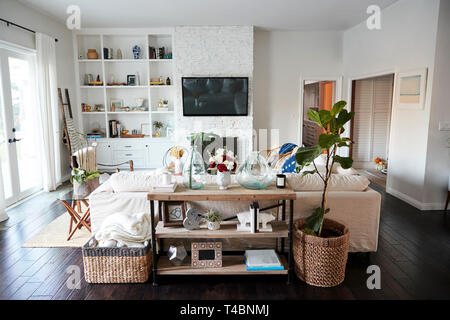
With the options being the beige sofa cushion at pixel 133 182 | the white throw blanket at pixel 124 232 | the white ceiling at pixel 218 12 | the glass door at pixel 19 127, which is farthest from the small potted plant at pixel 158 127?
the white throw blanket at pixel 124 232

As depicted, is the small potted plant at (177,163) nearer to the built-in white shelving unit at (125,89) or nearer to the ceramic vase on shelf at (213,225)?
the ceramic vase on shelf at (213,225)

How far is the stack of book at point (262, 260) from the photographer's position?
266 centimetres

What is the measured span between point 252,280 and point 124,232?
110 cm

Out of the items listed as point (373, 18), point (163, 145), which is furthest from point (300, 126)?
point (163, 145)

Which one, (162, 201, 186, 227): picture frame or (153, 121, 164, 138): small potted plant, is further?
(153, 121, 164, 138): small potted plant

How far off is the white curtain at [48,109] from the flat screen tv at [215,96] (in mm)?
2267

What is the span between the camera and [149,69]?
6.81 meters

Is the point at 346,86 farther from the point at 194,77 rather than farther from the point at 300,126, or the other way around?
the point at 194,77

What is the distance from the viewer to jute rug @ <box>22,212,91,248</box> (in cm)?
339

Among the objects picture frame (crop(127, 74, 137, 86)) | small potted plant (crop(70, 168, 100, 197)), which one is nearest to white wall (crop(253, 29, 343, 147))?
picture frame (crop(127, 74, 137, 86))

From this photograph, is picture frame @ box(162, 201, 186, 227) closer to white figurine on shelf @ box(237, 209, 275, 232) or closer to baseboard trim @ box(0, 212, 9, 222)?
white figurine on shelf @ box(237, 209, 275, 232)

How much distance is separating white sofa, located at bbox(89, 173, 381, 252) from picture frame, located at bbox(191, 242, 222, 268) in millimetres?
332

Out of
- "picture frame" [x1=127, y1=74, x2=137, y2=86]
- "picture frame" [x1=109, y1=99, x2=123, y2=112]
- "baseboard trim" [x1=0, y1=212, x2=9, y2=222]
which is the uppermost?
"picture frame" [x1=127, y1=74, x2=137, y2=86]

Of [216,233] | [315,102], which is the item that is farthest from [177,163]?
[315,102]
